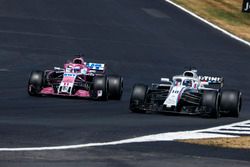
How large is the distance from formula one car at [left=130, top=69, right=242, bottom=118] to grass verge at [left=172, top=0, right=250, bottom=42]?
24.1m

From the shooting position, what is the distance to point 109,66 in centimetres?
3875

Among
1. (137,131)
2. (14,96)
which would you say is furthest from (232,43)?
(137,131)

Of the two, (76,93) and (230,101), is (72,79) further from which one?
(230,101)

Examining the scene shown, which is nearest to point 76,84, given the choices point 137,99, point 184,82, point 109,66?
point 137,99

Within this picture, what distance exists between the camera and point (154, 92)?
26188 mm

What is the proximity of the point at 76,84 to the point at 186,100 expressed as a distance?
14.8ft

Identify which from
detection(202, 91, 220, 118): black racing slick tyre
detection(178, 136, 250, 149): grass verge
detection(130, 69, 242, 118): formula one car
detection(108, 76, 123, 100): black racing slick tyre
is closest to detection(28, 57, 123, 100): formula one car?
detection(108, 76, 123, 100): black racing slick tyre

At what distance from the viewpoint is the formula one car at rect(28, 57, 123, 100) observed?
1118 inches

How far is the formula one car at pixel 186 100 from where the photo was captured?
2508 cm

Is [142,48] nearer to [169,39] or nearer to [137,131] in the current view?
[169,39]

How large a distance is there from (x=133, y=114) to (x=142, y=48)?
1902 cm

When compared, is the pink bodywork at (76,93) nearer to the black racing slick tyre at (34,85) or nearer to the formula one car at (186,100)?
the black racing slick tyre at (34,85)

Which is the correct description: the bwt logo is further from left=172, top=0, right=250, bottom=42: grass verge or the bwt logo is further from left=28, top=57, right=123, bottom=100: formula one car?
left=28, top=57, right=123, bottom=100: formula one car

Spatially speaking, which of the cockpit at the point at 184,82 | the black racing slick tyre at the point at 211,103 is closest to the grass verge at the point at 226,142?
the black racing slick tyre at the point at 211,103
